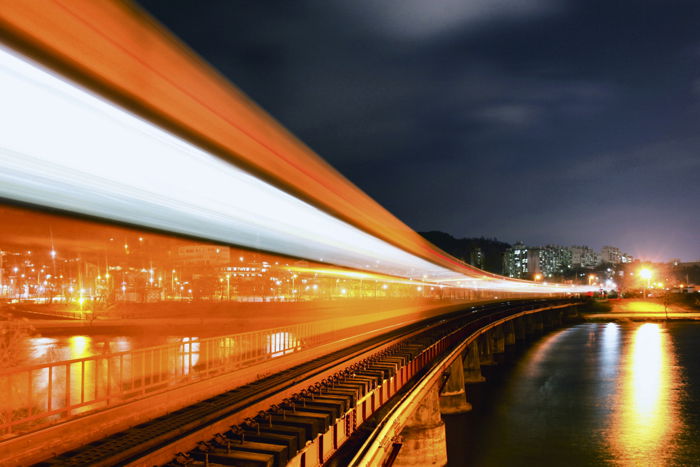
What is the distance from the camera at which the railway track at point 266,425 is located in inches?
239

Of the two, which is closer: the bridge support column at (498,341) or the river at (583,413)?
the river at (583,413)

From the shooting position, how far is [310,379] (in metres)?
10.5

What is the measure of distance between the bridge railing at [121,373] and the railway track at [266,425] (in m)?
0.64

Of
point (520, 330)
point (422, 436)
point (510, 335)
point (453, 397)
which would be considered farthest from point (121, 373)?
point (520, 330)

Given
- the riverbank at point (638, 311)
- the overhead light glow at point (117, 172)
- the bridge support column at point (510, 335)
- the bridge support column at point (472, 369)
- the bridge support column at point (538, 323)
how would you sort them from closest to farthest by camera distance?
the overhead light glow at point (117, 172) → the bridge support column at point (472, 369) → the bridge support column at point (510, 335) → the bridge support column at point (538, 323) → the riverbank at point (638, 311)

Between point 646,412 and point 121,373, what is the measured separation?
26700 mm

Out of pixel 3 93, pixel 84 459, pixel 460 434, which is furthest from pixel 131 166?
pixel 460 434

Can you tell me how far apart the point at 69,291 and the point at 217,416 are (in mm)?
2563

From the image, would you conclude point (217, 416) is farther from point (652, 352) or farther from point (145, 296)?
point (652, 352)

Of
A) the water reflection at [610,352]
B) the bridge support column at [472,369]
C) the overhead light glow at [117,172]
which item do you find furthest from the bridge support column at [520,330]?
the overhead light glow at [117,172]

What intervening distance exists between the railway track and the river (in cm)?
1161

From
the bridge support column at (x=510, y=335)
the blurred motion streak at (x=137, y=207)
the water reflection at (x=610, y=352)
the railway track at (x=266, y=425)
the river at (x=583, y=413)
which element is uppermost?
the blurred motion streak at (x=137, y=207)

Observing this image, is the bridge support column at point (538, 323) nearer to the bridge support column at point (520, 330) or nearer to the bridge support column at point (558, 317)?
the bridge support column at point (558, 317)

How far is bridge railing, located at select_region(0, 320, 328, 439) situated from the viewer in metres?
6.71
